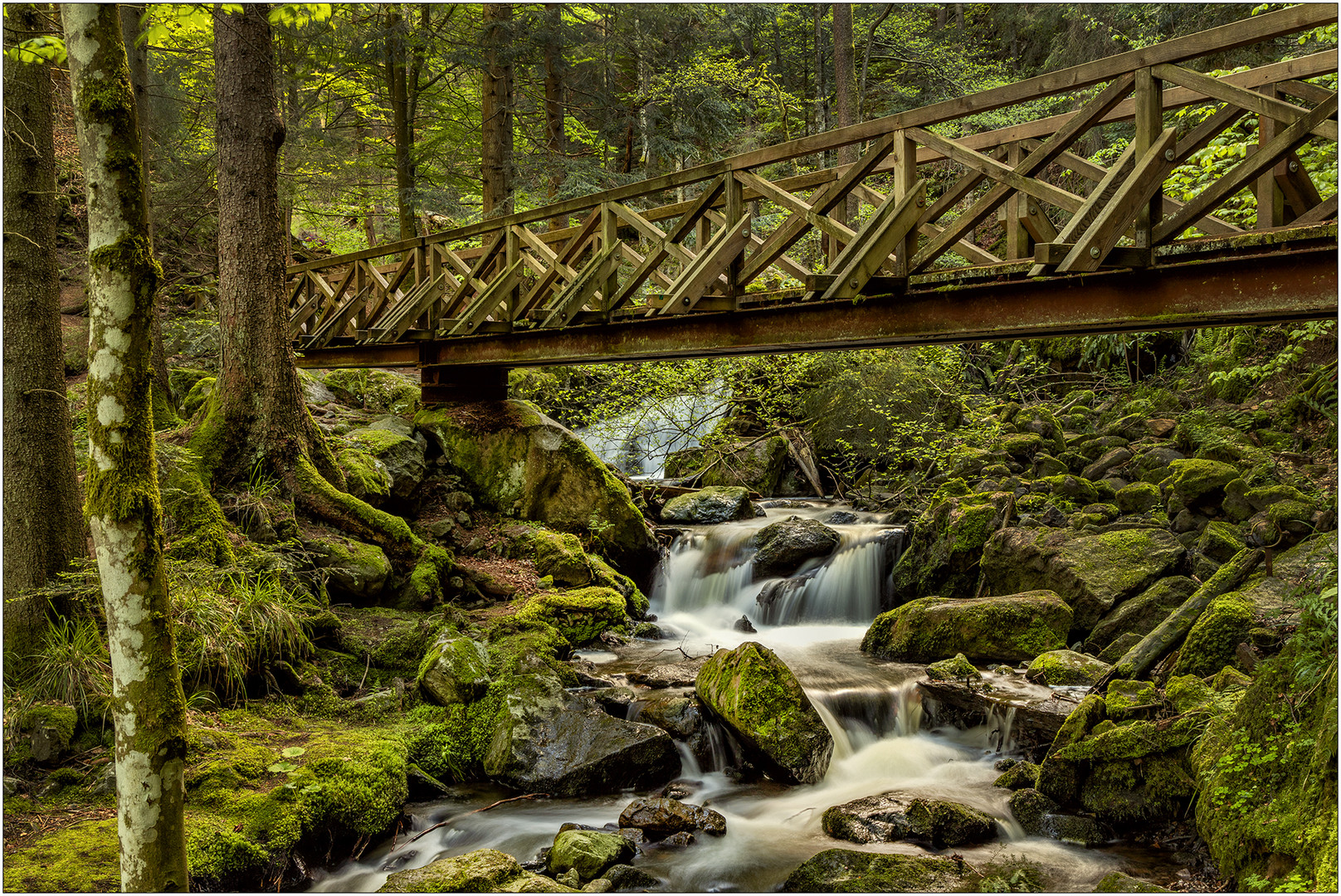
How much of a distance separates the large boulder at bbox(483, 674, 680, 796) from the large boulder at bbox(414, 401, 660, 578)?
4289 mm

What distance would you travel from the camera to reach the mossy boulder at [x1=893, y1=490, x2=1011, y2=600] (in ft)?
33.5

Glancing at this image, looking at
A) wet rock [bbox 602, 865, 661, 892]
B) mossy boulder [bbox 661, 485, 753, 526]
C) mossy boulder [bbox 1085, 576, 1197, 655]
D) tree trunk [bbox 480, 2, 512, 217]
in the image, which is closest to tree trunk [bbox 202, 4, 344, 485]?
wet rock [bbox 602, 865, 661, 892]

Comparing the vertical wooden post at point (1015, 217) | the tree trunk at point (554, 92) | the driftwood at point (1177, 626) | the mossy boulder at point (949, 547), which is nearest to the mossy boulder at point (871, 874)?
the driftwood at point (1177, 626)

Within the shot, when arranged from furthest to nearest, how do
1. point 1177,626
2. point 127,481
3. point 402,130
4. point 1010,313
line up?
point 402,130
point 1177,626
point 1010,313
point 127,481

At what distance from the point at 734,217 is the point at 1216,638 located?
4.86m

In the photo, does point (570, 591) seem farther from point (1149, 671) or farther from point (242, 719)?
point (1149, 671)

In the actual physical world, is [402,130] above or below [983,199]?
above

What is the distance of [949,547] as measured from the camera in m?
10.3

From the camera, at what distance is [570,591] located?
9539mm

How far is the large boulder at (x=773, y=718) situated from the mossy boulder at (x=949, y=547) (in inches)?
156

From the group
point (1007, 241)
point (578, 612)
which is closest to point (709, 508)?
point (578, 612)

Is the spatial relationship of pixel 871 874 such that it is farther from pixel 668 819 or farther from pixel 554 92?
pixel 554 92

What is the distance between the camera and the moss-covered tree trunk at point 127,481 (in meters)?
3.40

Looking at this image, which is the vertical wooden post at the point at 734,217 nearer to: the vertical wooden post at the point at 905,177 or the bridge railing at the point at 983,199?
the bridge railing at the point at 983,199
